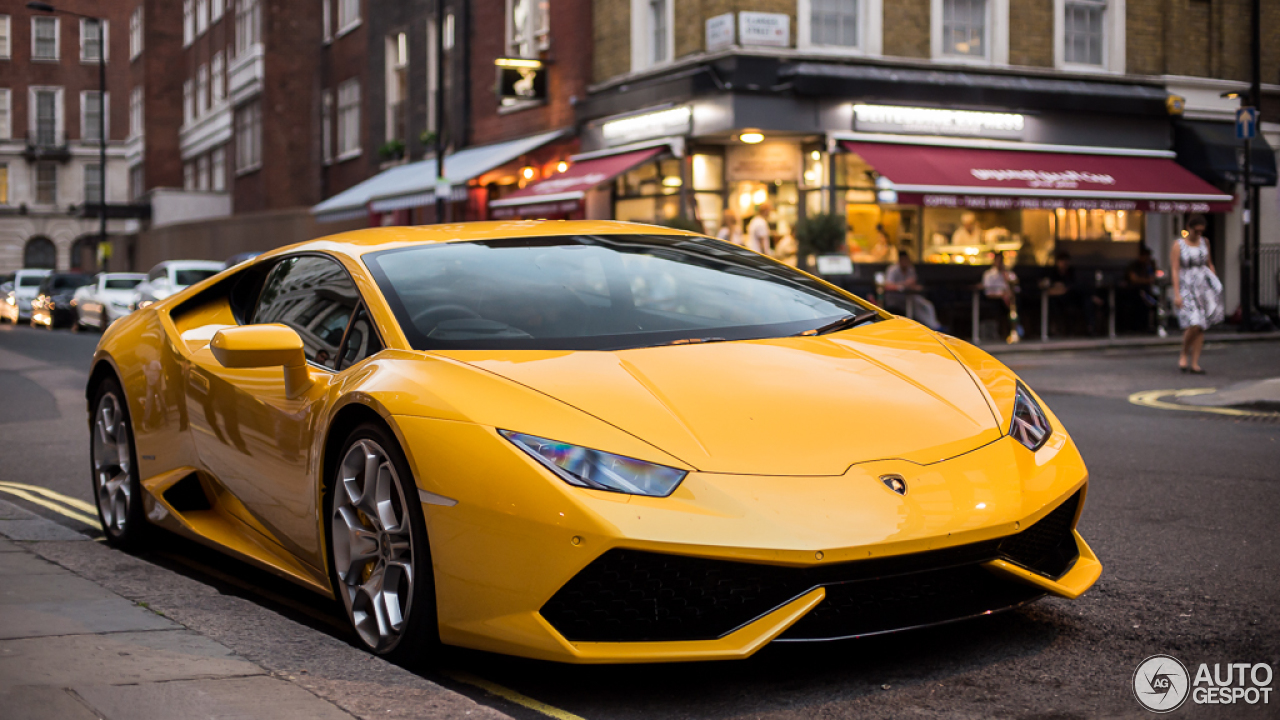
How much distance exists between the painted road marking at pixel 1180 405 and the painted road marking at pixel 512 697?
8.22m

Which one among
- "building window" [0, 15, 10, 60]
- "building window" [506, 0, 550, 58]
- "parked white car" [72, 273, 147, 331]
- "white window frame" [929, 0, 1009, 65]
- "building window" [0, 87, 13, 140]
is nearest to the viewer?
"white window frame" [929, 0, 1009, 65]

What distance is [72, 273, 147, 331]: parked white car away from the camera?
96.9 feet

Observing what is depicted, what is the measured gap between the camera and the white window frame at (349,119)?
37.4 meters

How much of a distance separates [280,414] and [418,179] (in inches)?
1001

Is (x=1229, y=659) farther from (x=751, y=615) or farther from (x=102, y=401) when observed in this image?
(x=102, y=401)

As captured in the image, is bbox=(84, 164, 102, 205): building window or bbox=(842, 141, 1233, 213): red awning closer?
bbox=(842, 141, 1233, 213): red awning

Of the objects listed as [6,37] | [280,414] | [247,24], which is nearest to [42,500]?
[280,414]

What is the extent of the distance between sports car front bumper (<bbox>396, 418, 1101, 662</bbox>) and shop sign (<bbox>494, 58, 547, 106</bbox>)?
23.9 m

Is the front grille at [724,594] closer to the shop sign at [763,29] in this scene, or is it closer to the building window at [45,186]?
the shop sign at [763,29]

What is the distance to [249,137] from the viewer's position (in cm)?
4609

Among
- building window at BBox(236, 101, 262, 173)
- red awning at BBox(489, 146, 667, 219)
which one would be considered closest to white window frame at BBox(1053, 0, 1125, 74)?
red awning at BBox(489, 146, 667, 219)

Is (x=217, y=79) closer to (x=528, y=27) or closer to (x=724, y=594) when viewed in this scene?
(x=528, y=27)

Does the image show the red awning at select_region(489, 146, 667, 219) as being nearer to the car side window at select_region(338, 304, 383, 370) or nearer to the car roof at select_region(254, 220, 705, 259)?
the car roof at select_region(254, 220, 705, 259)

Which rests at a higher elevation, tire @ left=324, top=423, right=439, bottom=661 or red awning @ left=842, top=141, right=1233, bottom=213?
red awning @ left=842, top=141, right=1233, bottom=213
